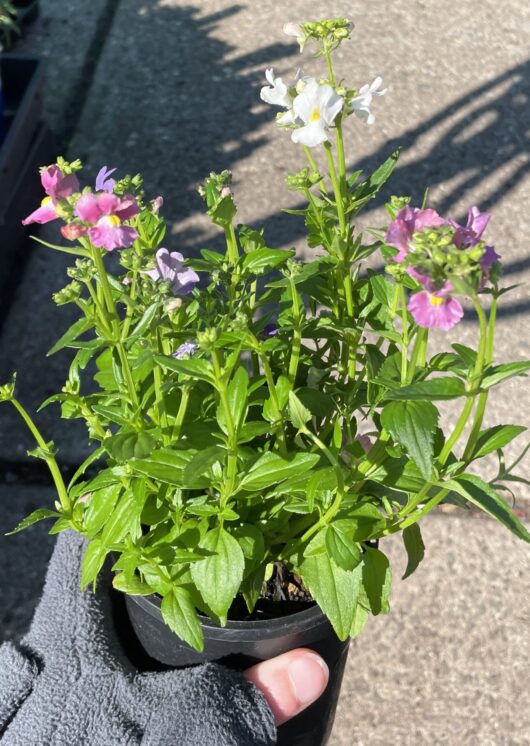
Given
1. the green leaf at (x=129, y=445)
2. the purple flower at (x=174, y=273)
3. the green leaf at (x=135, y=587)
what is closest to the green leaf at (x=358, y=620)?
the green leaf at (x=135, y=587)

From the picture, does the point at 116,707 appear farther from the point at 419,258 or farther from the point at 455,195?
the point at 455,195

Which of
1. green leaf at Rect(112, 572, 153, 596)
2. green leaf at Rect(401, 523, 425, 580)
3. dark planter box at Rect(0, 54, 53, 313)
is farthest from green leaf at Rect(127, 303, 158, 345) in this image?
dark planter box at Rect(0, 54, 53, 313)

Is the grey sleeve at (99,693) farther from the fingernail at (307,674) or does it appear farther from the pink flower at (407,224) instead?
the pink flower at (407,224)

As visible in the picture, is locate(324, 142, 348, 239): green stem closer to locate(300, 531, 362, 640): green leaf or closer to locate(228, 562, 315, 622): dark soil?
locate(300, 531, 362, 640): green leaf

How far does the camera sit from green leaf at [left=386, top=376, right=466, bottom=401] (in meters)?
0.84

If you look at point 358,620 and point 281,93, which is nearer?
point 281,93

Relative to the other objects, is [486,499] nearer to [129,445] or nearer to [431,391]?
[431,391]

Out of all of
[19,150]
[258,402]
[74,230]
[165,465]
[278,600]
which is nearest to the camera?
[74,230]

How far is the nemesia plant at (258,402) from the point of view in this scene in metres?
0.90

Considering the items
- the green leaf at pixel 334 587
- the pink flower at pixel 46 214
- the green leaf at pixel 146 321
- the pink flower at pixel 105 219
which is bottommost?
the green leaf at pixel 334 587

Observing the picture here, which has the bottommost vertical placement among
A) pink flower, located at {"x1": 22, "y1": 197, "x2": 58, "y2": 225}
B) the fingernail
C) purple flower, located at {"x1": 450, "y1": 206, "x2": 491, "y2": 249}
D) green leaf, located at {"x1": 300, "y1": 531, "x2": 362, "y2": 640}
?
the fingernail

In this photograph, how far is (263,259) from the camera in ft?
3.40

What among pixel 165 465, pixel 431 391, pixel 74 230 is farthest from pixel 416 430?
pixel 74 230

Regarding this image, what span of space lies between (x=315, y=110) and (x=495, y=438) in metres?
0.40
